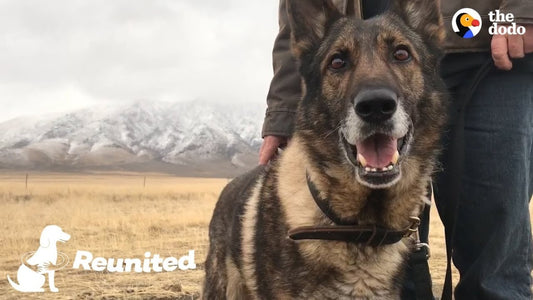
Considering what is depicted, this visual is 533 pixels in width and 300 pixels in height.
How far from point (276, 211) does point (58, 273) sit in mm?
6096

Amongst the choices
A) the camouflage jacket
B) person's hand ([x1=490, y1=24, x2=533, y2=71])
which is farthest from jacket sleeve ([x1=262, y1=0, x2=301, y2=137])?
person's hand ([x1=490, y1=24, x2=533, y2=71])

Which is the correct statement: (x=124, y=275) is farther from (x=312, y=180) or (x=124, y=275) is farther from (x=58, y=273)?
(x=312, y=180)

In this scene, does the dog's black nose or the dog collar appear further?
the dog collar

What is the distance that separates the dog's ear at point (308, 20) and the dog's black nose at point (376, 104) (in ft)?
2.90

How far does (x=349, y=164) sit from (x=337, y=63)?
24.1 inches

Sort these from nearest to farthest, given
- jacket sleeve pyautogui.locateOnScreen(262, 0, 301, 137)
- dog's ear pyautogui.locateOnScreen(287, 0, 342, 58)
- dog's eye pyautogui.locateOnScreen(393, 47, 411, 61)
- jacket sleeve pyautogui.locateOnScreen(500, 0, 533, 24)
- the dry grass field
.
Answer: jacket sleeve pyautogui.locateOnScreen(500, 0, 533, 24)
dog's eye pyautogui.locateOnScreen(393, 47, 411, 61)
dog's ear pyautogui.locateOnScreen(287, 0, 342, 58)
jacket sleeve pyautogui.locateOnScreen(262, 0, 301, 137)
the dry grass field

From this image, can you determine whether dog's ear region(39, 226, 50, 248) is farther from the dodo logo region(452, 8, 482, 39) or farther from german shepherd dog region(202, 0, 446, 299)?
the dodo logo region(452, 8, 482, 39)

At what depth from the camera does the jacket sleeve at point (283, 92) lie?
378 centimetres

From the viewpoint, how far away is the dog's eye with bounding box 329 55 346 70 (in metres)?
3.09

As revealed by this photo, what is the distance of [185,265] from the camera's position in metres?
8.44

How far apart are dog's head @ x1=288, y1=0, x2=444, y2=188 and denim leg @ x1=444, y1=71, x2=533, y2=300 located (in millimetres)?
310

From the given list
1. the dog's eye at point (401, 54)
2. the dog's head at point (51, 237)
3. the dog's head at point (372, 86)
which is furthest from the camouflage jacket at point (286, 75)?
the dog's head at point (51, 237)

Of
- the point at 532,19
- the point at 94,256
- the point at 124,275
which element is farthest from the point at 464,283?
A: the point at 94,256

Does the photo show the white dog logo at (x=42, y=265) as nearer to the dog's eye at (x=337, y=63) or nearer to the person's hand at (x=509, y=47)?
the dog's eye at (x=337, y=63)
